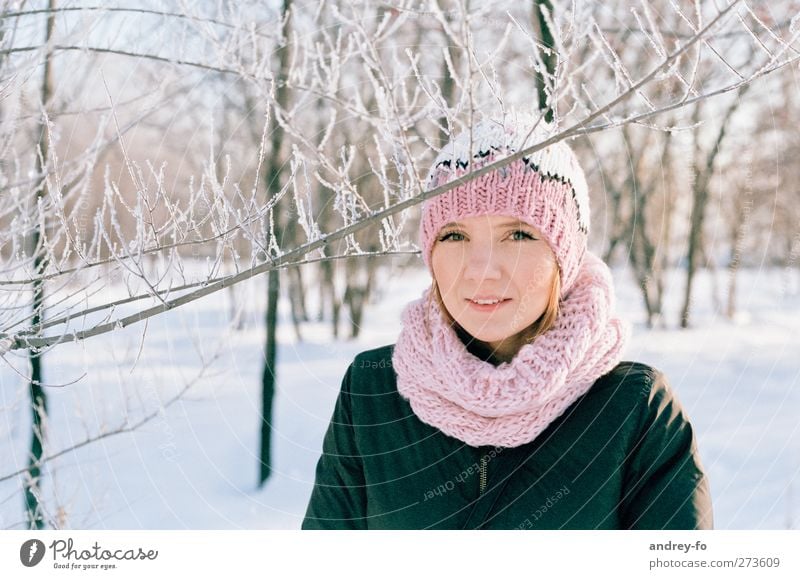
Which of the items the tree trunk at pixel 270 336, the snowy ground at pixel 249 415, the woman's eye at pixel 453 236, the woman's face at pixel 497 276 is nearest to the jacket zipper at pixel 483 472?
the woman's face at pixel 497 276

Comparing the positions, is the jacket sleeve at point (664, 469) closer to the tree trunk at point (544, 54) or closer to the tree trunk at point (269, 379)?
the tree trunk at point (544, 54)

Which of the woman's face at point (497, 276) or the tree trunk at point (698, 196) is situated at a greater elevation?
the tree trunk at point (698, 196)

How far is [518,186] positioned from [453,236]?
111mm

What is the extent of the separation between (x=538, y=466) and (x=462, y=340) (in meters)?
0.19

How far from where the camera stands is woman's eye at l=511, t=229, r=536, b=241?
3.15 ft

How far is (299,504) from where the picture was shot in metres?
2.29

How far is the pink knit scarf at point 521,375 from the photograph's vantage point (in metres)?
0.91

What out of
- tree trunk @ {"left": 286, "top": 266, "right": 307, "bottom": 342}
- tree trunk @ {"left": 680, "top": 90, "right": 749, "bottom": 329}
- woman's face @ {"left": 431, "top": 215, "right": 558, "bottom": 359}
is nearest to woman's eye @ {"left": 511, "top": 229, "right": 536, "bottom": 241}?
woman's face @ {"left": 431, "top": 215, "right": 558, "bottom": 359}

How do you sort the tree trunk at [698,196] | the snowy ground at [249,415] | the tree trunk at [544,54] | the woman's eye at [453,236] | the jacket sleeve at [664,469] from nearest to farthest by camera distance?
the jacket sleeve at [664,469]
the woman's eye at [453,236]
the tree trunk at [544,54]
the snowy ground at [249,415]
the tree trunk at [698,196]

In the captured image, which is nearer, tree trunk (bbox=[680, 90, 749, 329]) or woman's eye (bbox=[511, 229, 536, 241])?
woman's eye (bbox=[511, 229, 536, 241])

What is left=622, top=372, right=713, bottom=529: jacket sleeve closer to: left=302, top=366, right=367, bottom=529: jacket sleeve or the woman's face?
the woman's face

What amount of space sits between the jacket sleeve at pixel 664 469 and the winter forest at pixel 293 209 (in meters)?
0.34
